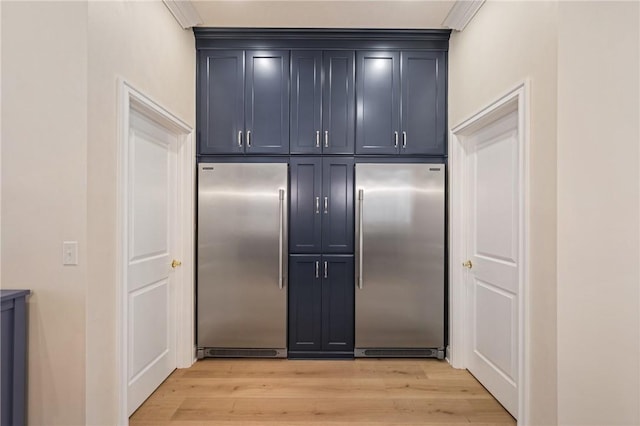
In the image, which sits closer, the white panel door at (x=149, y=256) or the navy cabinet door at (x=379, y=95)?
the white panel door at (x=149, y=256)

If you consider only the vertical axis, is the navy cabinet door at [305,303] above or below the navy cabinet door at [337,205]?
below

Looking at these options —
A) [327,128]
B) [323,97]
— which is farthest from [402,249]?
[323,97]

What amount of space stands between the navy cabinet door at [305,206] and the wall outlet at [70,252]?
5.49 feet

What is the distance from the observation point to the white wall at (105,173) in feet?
5.60

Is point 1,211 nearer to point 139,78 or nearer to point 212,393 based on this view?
point 139,78

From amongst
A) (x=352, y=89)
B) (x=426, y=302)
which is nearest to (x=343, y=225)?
(x=426, y=302)

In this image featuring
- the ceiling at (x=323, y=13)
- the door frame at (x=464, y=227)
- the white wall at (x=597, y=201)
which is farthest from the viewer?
the ceiling at (x=323, y=13)

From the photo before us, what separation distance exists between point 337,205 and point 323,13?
156 cm

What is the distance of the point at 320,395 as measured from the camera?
2467mm

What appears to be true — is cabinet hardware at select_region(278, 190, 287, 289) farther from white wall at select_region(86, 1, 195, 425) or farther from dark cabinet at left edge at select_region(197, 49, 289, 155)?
white wall at select_region(86, 1, 195, 425)

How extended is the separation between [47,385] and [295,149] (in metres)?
2.26

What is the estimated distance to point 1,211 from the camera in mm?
1674

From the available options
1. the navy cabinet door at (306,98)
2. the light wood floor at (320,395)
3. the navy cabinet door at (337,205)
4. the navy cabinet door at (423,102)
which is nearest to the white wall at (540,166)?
the light wood floor at (320,395)

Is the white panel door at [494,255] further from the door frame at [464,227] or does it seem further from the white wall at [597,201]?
the white wall at [597,201]
